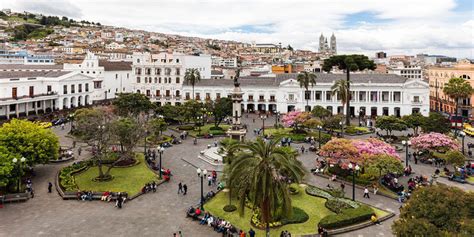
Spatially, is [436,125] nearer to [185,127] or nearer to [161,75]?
[185,127]

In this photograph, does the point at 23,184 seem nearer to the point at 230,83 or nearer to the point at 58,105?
the point at 58,105

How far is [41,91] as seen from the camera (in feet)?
225

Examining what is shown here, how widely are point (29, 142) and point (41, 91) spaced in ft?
124

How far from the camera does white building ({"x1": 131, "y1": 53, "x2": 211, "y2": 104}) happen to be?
83562 mm

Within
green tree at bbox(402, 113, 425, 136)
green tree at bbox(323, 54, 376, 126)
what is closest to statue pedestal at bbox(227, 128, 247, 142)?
green tree at bbox(402, 113, 425, 136)

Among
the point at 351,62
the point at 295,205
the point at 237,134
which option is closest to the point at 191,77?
the point at 351,62

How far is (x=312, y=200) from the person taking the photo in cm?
3002

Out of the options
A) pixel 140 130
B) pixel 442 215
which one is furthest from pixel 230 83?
pixel 442 215

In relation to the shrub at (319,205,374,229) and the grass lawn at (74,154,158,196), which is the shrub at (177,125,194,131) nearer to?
the grass lawn at (74,154,158,196)

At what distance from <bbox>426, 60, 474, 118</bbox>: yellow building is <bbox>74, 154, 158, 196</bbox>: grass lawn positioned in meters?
60.0

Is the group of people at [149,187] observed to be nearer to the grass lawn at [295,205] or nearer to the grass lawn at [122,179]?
the grass lawn at [122,179]

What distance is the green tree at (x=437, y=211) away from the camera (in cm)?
1798

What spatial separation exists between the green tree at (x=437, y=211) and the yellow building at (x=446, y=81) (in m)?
60.6

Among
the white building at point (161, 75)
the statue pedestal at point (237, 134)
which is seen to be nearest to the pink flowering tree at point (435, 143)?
the statue pedestal at point (237, 134)
